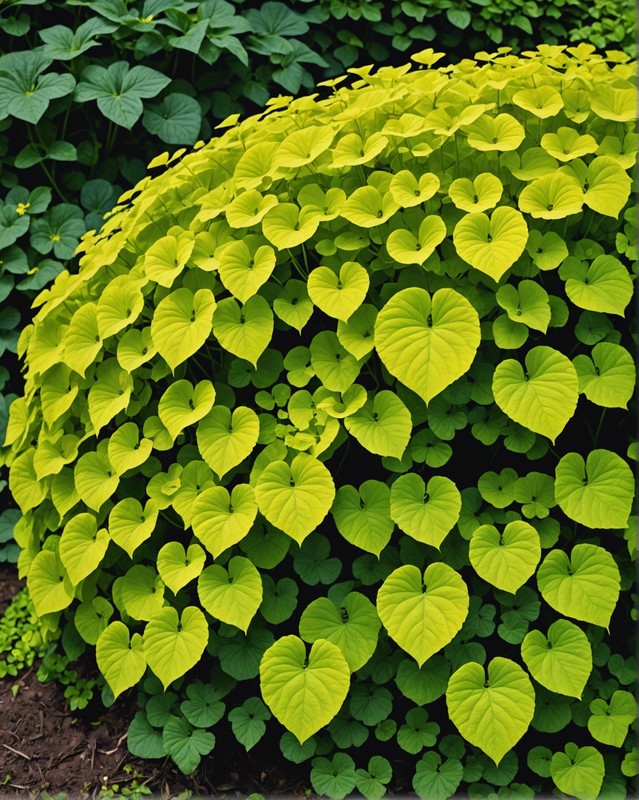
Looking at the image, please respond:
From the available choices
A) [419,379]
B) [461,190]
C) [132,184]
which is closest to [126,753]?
[419,379]

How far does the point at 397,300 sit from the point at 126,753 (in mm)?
1465

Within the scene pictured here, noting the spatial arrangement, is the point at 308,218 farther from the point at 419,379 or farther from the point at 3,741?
the point at 3,741

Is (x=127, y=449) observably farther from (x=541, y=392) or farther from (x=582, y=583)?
(x=582, y=583)

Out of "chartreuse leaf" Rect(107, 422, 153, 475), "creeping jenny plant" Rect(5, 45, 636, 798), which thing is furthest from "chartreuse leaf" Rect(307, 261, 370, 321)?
"chartreuse leaf" Rect(107, 422, 153, 475)

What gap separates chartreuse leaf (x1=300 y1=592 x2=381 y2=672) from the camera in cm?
201

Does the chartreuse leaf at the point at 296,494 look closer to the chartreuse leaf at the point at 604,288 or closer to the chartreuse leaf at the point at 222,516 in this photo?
the chartreuse leaf at the point at 222,516

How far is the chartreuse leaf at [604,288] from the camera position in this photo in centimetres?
201

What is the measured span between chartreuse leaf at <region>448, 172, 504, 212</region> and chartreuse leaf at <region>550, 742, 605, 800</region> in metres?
1.24

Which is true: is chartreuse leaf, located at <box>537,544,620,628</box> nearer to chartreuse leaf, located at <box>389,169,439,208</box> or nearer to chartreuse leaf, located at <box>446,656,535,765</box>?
chartreuse leaf, located at <box>446,656,535,765</box>

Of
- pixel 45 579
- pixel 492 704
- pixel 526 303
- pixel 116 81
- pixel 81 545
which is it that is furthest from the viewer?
pixel 116 81

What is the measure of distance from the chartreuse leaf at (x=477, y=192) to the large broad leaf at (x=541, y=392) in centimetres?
35

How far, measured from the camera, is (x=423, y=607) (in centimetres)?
193

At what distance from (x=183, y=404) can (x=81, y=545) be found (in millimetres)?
465

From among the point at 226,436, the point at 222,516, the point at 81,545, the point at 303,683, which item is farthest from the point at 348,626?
the point at 81,545
